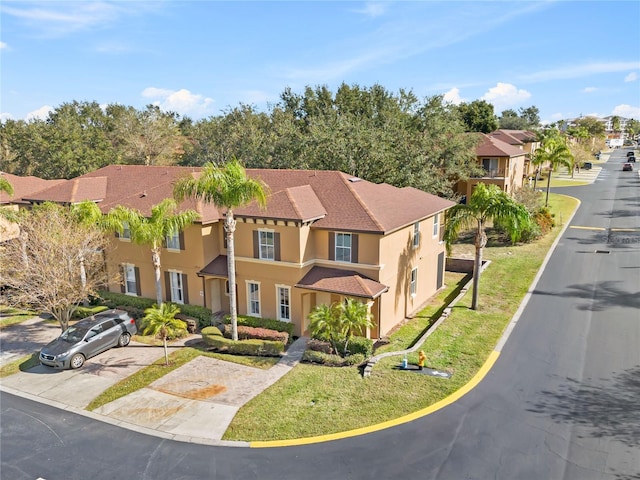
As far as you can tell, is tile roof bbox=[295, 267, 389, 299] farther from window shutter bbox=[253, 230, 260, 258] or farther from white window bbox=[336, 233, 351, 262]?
window shutter bbox=[253, 230, 260, 258]

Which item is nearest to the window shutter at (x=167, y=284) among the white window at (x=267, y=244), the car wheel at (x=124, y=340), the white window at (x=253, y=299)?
A: the car wheel at (x=124, y=340)

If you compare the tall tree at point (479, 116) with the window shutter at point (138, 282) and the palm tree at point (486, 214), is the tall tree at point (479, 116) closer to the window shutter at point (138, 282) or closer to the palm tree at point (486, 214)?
the palm tree at point (486, 214)

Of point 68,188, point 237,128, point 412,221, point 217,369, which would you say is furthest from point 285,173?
point 237,128

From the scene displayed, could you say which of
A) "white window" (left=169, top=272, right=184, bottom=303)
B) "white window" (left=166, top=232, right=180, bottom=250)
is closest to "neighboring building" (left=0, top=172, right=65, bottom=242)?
"white window" (left=166, top=232, right=180, bottom=250)

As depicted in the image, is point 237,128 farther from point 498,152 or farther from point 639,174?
point 639,174

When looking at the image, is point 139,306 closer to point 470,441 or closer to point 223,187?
point 223,187

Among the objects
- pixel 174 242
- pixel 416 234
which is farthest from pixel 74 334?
pixel 416 234
